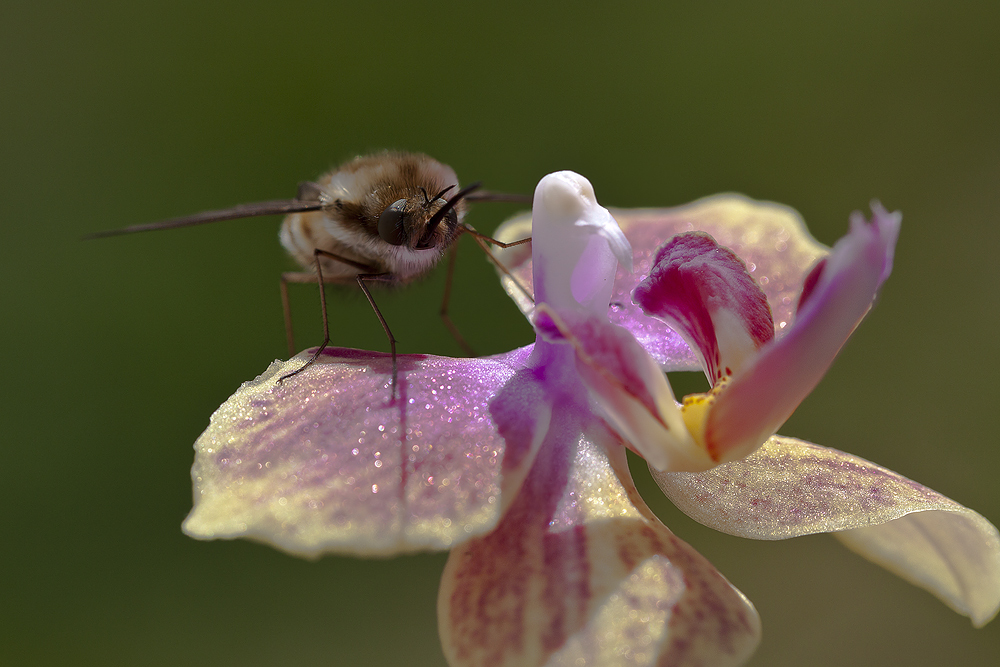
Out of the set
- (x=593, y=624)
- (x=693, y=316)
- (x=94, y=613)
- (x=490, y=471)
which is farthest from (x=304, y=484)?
(x=94, y=613)

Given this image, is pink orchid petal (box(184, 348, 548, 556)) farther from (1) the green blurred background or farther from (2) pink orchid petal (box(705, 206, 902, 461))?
(1) the green blurred background

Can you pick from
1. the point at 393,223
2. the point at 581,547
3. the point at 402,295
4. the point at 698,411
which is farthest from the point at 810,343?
the point at 402,295

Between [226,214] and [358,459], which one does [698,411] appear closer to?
[358,459]

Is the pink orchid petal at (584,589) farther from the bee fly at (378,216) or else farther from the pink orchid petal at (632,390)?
the bee fly at (378,216)

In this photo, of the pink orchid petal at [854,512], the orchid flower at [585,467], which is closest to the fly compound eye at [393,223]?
the orchid flower at [585,467]

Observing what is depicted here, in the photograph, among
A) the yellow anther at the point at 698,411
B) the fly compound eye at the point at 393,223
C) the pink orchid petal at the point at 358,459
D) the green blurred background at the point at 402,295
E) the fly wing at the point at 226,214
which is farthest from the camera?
the green blurred background at the point at 402,295

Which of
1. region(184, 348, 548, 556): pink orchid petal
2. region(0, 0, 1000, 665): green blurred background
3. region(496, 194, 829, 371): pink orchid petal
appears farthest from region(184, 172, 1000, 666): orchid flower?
region(0, 0, 1000, 665): green blurred background

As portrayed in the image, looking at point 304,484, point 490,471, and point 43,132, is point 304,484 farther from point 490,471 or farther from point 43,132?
point 43,132
